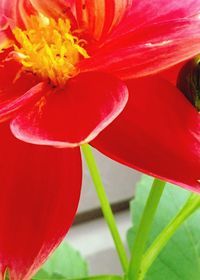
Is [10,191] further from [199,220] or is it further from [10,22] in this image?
[199,220]

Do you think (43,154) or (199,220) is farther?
(199,220)

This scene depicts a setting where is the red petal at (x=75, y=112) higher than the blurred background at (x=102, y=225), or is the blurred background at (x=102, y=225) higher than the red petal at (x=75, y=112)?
the red petal at (x=75, y=112)

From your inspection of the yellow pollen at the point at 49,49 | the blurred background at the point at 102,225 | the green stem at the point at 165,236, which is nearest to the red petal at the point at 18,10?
the yellow pollen at the point at 49,49

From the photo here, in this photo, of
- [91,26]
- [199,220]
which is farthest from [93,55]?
[199,220]

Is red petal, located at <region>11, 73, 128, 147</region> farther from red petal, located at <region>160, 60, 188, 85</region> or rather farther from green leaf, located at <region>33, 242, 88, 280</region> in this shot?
green leaf, located at <region>33, 242, 88, 280</region>

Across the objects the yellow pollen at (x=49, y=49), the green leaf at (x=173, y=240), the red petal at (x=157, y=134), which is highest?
the yellow pollen at (x=49, y=49)

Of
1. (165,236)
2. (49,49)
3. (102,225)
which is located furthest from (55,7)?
(102,225)

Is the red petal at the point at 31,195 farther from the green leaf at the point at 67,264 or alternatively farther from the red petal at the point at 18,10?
the green leaf at the point at 67,264
